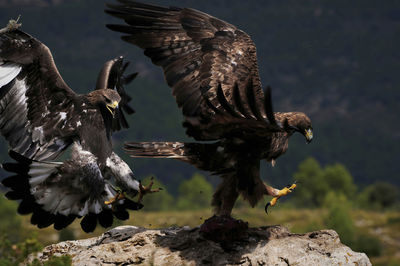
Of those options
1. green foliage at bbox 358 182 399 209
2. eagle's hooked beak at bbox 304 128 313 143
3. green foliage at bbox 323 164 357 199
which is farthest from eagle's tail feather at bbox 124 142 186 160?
green foliage at bbox 323 164 357 199

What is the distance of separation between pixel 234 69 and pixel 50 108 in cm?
290

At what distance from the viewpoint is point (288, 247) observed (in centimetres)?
771

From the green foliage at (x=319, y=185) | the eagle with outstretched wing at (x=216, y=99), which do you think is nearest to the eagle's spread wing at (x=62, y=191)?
the eagle with outstretched wing at (x=216, y=99)

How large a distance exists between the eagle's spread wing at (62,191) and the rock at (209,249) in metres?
0.41

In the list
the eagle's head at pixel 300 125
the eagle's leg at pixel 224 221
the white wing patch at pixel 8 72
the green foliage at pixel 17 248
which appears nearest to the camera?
the green foliage at pixel 17 248

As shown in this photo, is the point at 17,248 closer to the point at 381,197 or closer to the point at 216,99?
the point at 216,99

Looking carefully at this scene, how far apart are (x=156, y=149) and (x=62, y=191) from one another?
4.72 feet

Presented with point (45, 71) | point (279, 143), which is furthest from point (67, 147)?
point (279, 143)

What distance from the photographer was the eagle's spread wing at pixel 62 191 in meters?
7.78

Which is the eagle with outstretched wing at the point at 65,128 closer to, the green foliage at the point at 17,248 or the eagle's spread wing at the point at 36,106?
the eagle's spread wing at the point at 36,106

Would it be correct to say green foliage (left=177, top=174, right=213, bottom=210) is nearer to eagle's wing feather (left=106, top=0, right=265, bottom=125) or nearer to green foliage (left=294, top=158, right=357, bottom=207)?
green foliage (left=294, top=158, right=357, bottom=207)

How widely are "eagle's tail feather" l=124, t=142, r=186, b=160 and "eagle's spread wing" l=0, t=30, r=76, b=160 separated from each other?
111 cm

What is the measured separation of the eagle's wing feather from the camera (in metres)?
8.77

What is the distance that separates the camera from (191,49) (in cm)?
948
